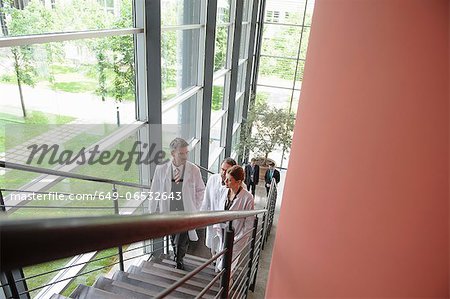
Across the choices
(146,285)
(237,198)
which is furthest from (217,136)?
(146,285)

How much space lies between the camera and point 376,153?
157 cm

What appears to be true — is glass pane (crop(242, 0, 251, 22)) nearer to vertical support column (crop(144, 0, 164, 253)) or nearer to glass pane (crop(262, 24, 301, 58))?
glass pane (crop(262, 24, 301, 58))

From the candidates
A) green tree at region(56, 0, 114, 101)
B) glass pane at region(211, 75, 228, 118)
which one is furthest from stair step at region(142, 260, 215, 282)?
glass pane at region(211, 75, 228, 118)

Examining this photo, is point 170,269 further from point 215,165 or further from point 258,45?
point 258,45

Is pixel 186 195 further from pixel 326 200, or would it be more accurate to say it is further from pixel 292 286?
pixel 326 200

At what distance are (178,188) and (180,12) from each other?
A: 9.88ft

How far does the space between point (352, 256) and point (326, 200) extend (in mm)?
312

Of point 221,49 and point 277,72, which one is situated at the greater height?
point 221,49

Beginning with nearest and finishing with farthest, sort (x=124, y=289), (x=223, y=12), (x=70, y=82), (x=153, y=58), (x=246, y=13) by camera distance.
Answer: (x=124, y=289) < (x=70, y=82) < (x=153, y=58) < (x=223, y=12) < (x=246, y=13)

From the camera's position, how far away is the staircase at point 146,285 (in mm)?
2320

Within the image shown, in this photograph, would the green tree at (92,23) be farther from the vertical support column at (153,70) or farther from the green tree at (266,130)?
the green tree at (266,130)

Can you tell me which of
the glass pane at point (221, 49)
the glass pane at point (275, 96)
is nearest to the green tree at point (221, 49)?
the glass pane at point (221, 49)

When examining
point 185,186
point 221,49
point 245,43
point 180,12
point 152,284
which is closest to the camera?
point 152,284

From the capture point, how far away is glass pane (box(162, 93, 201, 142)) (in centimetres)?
546
